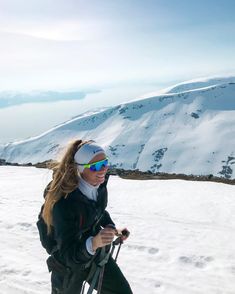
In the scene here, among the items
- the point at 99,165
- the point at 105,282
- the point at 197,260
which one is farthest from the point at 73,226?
the point at 197,260

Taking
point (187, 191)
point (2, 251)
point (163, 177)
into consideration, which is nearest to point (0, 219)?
point (2, 251)

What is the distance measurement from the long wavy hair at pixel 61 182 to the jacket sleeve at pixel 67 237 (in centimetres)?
9

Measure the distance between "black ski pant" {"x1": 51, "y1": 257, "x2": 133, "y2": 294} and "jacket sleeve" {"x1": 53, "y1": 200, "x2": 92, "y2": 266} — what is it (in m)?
0.44

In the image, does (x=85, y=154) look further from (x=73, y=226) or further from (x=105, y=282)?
(x=105, y=282)

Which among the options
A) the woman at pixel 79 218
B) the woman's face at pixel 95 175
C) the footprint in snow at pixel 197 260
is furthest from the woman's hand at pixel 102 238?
the footprint in snow at pixel 197 260

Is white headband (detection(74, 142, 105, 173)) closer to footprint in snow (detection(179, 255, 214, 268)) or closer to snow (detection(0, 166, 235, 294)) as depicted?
snow (detection(0, 166, 235, 294))

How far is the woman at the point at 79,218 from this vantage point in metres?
4.24

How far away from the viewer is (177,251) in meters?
9.49

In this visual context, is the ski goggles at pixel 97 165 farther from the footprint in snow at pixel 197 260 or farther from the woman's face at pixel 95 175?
the footprint in snow at pixel 197 260

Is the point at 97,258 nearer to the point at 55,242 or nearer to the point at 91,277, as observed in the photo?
→ the point at 91,277

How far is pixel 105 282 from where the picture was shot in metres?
4.89

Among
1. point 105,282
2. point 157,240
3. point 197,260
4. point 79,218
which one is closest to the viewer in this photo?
point 79,218

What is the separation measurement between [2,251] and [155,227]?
4.47 m

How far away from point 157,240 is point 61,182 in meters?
6.63
